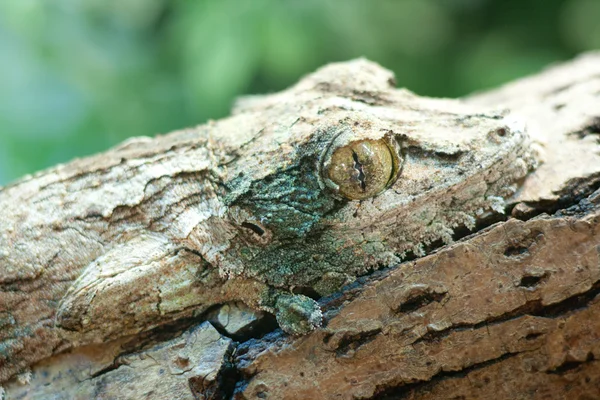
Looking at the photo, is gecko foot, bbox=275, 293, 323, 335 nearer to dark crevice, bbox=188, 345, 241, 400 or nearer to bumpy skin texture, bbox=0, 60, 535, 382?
bumpy skin texture, bbox=0, 60, 535, 382

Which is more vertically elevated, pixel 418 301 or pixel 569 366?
pixel 418 301

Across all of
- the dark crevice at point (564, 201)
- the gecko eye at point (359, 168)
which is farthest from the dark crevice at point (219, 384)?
the dark crevice at point (564, 201)

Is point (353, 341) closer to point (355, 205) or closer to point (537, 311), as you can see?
point (355, 205)

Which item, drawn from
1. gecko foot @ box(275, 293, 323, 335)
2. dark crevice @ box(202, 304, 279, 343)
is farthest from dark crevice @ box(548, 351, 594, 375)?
dark crevice @ box(202, 304, 279, 343)

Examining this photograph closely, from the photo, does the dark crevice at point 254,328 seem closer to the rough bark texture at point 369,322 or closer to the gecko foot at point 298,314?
the rough bark texture at point 369,322

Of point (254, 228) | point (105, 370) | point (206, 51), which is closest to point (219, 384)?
point (105, 370)

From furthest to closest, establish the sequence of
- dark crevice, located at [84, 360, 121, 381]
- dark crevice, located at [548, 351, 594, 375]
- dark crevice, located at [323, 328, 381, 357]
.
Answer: dark crevice, located at [84, 360, 121, 381] → dark crevice, located at [323, 328, 381, 357] → dark crevice, located at [548, 351, 594, 375]
